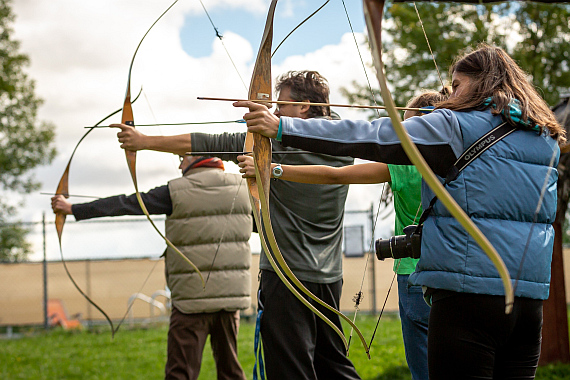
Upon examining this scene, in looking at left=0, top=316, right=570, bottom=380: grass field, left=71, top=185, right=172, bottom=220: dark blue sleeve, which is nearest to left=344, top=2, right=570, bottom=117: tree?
left=0, top=316, right=570, bottom=380: grass field

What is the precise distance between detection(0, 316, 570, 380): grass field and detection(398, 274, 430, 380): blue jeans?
210cm

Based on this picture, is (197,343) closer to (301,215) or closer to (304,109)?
(301,215)

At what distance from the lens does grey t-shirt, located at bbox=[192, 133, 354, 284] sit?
8.12ft

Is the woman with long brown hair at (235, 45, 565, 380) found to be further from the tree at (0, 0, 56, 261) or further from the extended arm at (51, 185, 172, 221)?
the tree at (0, 0, 56, 261)

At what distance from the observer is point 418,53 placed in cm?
991

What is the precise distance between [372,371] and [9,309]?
613 cm

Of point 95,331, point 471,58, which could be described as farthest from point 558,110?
point 95,331

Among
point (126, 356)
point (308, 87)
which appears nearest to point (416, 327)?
point (308, 87)

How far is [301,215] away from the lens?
8.22 ft

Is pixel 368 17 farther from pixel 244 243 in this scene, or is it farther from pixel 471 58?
pixel 244 243

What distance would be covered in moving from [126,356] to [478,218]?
16.0 ft

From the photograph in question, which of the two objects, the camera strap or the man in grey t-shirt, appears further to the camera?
the man in grey t-shirt

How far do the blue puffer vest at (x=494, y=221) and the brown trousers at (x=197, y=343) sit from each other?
179 cm

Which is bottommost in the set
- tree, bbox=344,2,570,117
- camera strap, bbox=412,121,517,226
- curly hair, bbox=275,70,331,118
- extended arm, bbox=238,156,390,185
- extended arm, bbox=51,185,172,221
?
extended arm, bbox=51,185,172,221
